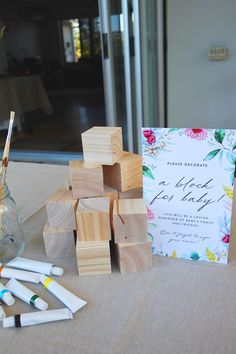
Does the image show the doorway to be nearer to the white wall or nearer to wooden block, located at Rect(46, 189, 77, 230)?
the white wall

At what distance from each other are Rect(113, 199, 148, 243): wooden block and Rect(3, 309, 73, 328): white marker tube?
0.51 ft

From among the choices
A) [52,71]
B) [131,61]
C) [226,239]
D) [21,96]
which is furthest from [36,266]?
[52,71]

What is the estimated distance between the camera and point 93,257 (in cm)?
58

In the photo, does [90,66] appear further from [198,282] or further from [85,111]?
[198,282]

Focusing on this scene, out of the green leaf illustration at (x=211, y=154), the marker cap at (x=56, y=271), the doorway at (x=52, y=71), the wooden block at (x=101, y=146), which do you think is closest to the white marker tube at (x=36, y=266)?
the marker cap at (x=56, y=271)

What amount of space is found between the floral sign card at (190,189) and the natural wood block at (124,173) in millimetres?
57

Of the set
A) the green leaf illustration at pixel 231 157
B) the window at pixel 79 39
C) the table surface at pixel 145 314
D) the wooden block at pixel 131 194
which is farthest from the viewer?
the window at pixel 79 39

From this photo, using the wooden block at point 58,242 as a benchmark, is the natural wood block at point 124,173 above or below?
above

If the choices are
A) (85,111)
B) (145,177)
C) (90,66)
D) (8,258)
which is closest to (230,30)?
(145,177)

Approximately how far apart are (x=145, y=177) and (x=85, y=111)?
5194 millimetres

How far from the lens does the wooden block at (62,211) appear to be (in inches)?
23.5

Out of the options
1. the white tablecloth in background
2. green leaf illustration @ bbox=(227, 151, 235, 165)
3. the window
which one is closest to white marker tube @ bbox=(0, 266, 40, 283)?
green leaf illustration @ bbox=(227, 151, 235, 165)

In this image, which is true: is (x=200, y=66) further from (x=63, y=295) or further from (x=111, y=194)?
(x=63, y=295)

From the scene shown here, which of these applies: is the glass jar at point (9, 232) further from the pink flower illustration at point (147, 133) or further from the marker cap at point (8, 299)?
the pink flower illustration at point (147, 133)
